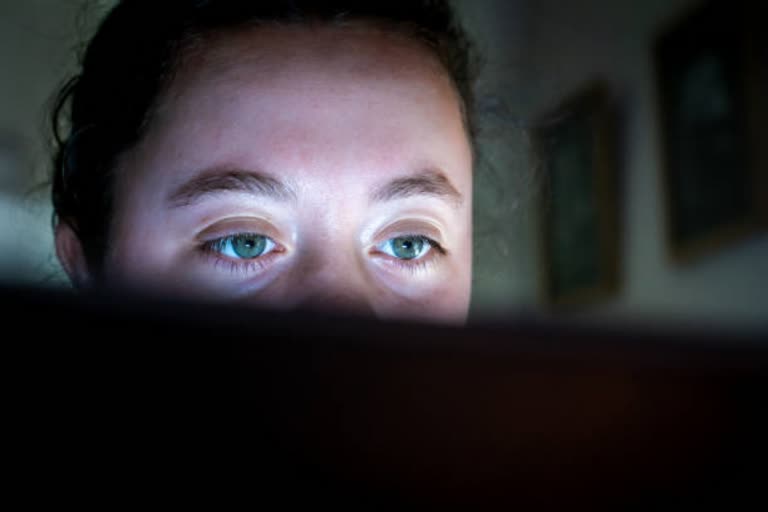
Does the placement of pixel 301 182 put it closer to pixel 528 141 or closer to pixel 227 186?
pixel 227 186

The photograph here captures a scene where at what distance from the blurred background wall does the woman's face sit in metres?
0.11

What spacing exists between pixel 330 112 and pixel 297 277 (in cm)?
17

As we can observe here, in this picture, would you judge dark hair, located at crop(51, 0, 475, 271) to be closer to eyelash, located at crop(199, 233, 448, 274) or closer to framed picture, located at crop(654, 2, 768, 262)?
eyelash, located at crop(199, 233, 448, 274)

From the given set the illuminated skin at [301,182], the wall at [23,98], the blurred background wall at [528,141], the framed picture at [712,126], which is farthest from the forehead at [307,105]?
the wall at [23,98]

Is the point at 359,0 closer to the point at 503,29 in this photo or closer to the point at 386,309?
the point at 386,309

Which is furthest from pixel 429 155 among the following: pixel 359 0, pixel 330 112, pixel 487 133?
pixel 487 133

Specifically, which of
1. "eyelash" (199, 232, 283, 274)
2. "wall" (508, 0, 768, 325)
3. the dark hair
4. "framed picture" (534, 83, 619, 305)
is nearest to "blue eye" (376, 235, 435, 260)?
"eyelash" (199, 232, 283, 274)

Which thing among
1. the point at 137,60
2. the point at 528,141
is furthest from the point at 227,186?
the point at 528,141

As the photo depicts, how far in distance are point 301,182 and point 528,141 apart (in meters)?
0.76

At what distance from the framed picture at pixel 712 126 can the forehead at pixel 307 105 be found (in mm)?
839

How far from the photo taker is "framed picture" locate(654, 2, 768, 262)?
5.12ft

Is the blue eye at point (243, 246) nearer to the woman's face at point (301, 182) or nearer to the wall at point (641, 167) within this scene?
the woman's face at point (301, 182)

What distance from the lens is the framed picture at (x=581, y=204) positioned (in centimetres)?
209

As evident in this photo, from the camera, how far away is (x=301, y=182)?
0.75 metres
